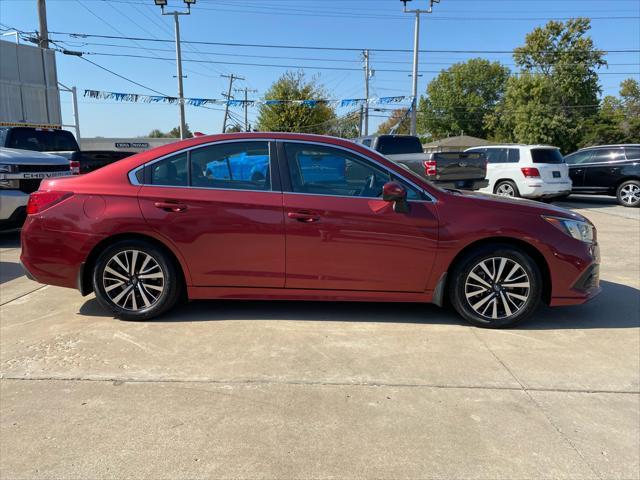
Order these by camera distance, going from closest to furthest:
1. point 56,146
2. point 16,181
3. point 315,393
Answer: point 315,393, point 16,181, point 56,146

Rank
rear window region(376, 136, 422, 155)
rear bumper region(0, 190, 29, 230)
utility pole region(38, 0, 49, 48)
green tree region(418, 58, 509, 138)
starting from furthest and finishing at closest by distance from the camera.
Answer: green tree region(418, 58, 509, 138), utility pole region(38, 0, 49, 48), rear window region(376, 136, 422, 155), rear bumper region(0, 190, 29, 230)

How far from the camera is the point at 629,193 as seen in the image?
13.8 metres

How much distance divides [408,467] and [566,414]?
1.18 metres

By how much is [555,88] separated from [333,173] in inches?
2092

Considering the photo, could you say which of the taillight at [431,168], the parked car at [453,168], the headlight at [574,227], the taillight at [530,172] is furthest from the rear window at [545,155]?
the headlight at [574,227]

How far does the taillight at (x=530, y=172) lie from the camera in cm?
1300

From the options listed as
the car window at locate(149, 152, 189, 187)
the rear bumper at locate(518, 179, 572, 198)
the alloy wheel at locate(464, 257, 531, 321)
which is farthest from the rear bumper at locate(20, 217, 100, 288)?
the rear bumper at locate(518, 179, 572, 198)

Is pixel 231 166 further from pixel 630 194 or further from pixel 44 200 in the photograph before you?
pixel 630 194

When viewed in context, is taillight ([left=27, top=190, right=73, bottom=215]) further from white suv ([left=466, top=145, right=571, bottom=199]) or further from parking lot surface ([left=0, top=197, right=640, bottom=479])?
white suv ([left=466, top=145, right=571, bottom=199])

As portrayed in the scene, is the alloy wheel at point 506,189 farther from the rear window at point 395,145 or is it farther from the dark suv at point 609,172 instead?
the rear window at point 395,145

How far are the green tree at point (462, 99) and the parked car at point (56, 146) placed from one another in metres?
66.7

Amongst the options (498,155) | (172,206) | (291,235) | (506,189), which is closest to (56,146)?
(172,206)

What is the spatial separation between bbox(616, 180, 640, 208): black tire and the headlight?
11749mm

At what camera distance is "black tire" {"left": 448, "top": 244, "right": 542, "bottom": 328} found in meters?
4.02
